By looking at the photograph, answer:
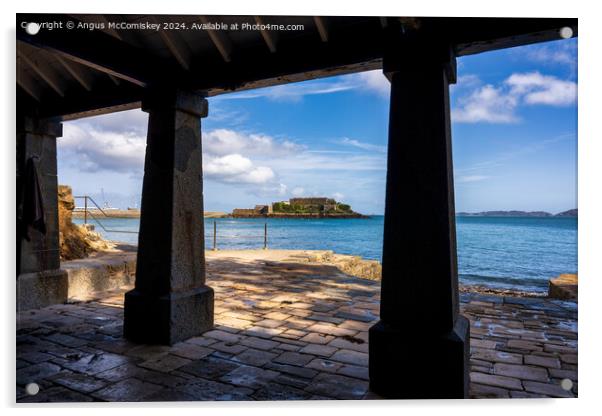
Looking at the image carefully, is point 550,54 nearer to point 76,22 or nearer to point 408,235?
point 408,235

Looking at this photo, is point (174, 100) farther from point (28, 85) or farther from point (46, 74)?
point (28, 85)

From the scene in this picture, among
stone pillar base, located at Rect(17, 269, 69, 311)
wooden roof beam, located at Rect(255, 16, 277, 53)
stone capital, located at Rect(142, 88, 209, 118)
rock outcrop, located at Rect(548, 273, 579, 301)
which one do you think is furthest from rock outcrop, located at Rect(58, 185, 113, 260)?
rock outcrop, located at Rect(548, 273, 579, 301)

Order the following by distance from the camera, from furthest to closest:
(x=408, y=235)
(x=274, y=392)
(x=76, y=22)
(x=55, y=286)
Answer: (x=55, y=286) < (x=76, y=22) < (x=274, y=392) < (x=408, y=235)

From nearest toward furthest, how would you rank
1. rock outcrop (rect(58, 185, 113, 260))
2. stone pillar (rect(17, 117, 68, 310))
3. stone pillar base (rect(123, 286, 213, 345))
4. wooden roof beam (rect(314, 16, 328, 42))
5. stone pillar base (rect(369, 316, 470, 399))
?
stone pillar base (rect(369, 316, 470, 399)), wooden roof beam (rect(314, 16, 328, 42)), stone pillar base (rect(123, 286, 213, 345)), stone pillar (rect(17, 117, 68, 310)), rock outcrop (rect(58, 185, 113, 260))

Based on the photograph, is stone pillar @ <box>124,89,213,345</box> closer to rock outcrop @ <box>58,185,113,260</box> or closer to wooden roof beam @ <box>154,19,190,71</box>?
wooden roof beam @ <box>154,19,190,71</box>

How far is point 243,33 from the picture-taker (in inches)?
129

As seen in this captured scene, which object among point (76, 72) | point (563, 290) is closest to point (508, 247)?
point (563, 290)

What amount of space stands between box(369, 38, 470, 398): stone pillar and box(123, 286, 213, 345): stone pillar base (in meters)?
1.97

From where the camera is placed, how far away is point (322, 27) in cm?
289

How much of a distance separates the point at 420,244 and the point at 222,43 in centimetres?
232

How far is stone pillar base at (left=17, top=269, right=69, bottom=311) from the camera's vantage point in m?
5.00

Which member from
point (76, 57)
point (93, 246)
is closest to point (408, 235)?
point (76, 57)

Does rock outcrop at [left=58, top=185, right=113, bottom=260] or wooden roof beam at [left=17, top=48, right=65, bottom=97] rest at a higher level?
wooden roof beam at [left=17, top=48, right=65, bottom=97]

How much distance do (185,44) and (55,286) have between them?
387 cm
